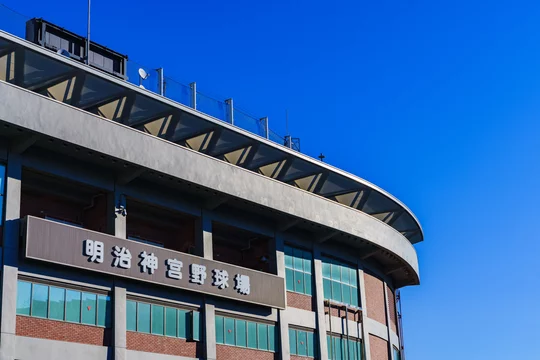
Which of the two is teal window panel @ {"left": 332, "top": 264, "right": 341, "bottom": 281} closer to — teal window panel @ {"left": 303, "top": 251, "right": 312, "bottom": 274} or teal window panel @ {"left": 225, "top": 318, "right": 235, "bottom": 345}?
teal window panel @ {"left": 303, "top": 251, "right": 312, "bottom": 274}

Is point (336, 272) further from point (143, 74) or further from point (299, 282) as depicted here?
point (143, 74)

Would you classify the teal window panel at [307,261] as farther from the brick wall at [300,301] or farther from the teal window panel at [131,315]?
the teal window panel at [131,315]

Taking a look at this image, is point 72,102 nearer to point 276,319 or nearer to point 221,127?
point 221,127

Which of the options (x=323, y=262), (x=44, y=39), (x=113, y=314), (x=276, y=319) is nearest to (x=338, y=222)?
(x=323, y=262)

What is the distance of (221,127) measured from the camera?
38125mm

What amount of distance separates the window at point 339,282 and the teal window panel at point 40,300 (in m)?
16.3

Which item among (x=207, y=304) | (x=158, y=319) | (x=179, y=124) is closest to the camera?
(x=158, y=319)

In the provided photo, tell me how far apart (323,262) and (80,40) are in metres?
16.3

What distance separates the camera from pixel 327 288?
43688mm

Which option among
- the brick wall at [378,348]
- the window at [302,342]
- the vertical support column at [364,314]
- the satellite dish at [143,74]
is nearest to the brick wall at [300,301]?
the window at [302,342]

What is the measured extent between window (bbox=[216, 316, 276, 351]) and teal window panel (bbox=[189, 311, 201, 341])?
47.1 inches

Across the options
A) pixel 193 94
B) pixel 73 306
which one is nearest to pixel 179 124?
pixel 193 94

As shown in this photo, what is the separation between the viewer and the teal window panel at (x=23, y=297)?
3052 cm

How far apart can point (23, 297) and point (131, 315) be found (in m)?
4.84
